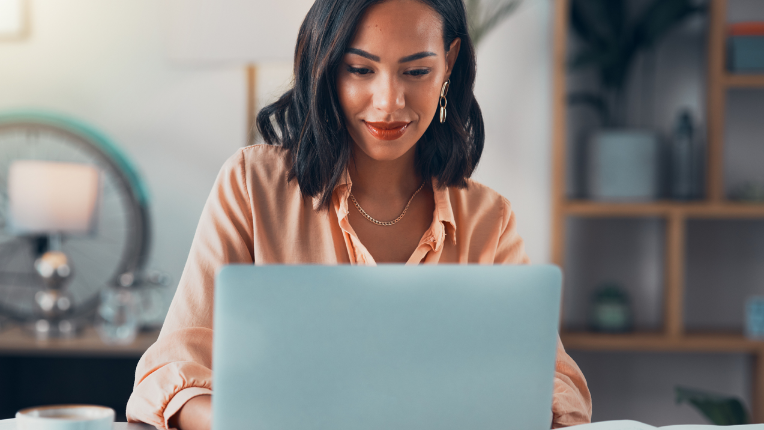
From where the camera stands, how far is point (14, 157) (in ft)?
7.80

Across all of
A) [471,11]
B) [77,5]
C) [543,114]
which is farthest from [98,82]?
[543,114]

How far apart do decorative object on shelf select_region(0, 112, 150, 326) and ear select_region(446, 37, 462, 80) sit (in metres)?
1.50

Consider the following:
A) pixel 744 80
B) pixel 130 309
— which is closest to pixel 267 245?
pixel 130 309

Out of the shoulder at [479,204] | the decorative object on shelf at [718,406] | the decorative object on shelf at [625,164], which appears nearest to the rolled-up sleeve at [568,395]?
the shoulder at [479,204]

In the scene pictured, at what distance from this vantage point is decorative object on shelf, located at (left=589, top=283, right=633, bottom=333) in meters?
2.13

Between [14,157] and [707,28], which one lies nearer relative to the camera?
A: [707,28]

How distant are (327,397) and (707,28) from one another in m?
2.10

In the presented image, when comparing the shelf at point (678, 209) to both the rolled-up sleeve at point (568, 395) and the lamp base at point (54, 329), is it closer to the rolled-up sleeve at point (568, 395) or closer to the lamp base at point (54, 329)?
the rolled-up sleeve at point (568, 395)

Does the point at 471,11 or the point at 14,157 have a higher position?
the point at 471,11

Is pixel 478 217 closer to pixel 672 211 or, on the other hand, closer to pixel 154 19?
pixel 672 211

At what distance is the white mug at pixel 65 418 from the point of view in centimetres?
58

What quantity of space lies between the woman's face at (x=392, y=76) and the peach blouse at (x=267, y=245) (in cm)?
10

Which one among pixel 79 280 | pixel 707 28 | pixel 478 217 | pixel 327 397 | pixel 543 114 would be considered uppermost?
pixel 707 28

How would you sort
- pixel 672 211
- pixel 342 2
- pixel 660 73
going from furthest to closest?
pixel 660 73
pixel 672 211
pixel 342 2
